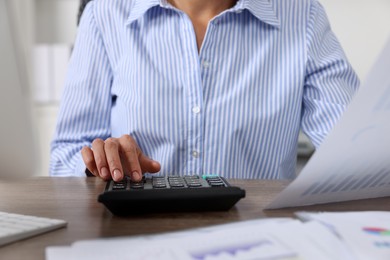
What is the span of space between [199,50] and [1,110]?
0.65 metres

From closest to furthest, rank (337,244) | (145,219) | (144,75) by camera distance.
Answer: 1. (337,244)
2. (145,219)
3. (144,75)

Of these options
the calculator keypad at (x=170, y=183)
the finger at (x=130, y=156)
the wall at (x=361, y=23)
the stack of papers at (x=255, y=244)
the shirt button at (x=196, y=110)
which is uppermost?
the stack of papers at (x=255, y=244)

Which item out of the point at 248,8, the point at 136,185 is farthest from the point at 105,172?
the point at 248,8

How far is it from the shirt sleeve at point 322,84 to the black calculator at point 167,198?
51 cm

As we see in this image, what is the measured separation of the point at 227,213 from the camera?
0.54 m

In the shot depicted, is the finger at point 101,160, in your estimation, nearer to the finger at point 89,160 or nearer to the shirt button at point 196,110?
the finger at point 89,160

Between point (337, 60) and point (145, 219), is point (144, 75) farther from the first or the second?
point (145, 219)

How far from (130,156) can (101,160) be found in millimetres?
41

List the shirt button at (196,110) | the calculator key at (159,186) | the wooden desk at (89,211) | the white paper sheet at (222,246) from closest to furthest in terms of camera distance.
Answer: the white paper sheet at (222,246) → the wooden desk at (89,211) → the calculator key at (159,186) → the shirt button at (196,110)

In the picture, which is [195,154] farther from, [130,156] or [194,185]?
[194,185]

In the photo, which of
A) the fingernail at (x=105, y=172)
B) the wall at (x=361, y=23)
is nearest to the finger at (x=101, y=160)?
the fingernail at (x=105, y=172)

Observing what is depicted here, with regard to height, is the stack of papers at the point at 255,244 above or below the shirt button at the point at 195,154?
above

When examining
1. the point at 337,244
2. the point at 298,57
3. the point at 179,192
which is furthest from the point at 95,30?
the point at 337,244

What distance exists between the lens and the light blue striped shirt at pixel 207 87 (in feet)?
3.28
